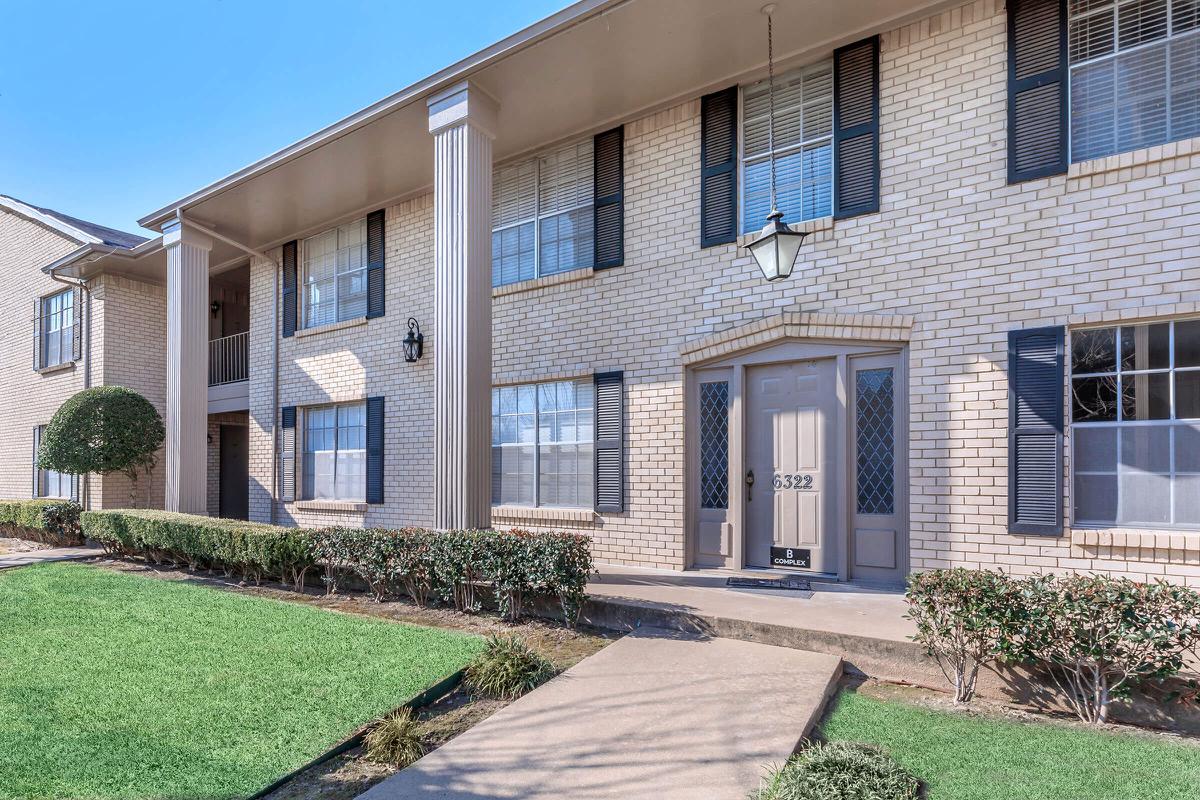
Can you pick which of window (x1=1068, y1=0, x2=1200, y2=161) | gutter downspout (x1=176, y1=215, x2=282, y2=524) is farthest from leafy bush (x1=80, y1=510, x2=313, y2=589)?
window (x1=1068, y1=0, x2=1200, y2=161)

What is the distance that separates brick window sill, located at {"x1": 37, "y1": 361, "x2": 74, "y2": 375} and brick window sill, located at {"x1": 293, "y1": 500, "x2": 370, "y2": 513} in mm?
6353

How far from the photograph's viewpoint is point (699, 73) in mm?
6613

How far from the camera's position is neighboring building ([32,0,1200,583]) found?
198 inches

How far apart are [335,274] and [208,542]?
4.78 m

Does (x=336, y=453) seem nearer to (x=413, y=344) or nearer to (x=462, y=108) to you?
(x=413, y=344)

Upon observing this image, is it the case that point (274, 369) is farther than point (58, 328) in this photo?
No

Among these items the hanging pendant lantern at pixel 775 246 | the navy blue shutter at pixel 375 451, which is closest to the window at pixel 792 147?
the hanging pendant lantern at pixel 775 246

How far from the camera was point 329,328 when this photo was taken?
10.4m

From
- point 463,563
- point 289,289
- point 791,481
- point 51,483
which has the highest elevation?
point 289,289

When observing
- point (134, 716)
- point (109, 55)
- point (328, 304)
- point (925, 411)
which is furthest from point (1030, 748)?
point (109, 55)

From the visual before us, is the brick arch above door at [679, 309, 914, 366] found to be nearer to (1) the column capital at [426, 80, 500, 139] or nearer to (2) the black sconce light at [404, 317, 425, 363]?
(1) the column capital at [426, 80, 500, 139]

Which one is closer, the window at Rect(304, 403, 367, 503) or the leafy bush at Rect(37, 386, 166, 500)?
the window at Rect(304, 403, 367, 503)

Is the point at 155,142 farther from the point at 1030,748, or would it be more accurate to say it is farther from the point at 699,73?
the point at 1030,748

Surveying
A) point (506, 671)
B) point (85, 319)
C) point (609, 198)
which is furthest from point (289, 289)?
point (506, 671)
